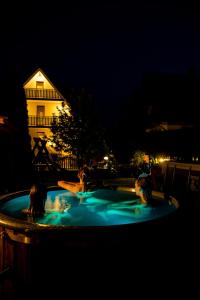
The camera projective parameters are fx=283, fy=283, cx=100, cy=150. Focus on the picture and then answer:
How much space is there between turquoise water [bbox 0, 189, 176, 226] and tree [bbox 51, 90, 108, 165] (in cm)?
867

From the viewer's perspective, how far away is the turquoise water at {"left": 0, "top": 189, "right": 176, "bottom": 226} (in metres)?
4.88

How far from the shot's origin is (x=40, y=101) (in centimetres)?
2077

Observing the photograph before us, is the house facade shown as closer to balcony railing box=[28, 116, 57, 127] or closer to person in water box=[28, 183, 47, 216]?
balcony railing box=[28, 116, 57, 127]

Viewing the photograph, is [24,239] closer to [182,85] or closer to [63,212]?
[63,212]

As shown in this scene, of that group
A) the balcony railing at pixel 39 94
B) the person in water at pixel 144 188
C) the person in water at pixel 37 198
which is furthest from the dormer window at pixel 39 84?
the person in water at pixel 37 198

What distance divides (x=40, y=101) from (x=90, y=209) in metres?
15.8

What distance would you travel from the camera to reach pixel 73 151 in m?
16.3

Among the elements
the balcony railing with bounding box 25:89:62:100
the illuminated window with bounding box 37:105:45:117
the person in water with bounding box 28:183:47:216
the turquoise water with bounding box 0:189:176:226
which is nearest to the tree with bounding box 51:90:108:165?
the balcony railing with bounding box 25:89:62:100

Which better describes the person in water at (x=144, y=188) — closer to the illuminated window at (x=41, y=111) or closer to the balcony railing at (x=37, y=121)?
the balcony railing at (x=37, y=121)

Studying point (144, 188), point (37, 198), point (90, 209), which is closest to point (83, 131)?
point (90, 209)

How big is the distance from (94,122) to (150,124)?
19.3 ft

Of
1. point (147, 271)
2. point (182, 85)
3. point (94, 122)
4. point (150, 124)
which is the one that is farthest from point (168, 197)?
point (182, 85)

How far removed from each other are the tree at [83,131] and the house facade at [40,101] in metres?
4.13

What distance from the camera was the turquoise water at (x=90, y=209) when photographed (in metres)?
4.88
